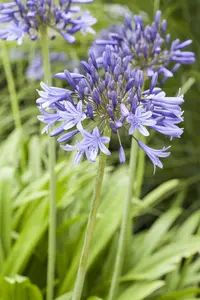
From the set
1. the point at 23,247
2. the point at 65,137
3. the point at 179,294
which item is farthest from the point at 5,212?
the point at 65,137

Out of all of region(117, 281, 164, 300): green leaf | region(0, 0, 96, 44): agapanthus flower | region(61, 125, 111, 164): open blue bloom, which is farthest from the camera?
region(117, 281, 164, 300): green leaf

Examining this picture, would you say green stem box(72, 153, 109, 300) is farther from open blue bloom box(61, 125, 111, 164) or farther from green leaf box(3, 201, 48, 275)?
green leaf box(3, 201, 48, 275)

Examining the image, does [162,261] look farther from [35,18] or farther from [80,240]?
[35,18]

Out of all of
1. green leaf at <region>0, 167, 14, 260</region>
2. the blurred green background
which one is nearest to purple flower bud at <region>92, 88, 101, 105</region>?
the blurred green background

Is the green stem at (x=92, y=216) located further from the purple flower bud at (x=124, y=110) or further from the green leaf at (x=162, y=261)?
the green leaf at (x=162, y=261)

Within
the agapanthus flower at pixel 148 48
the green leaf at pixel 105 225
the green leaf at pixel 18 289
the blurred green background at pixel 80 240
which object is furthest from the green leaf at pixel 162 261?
the agapanthus flower at pixel 148 48
